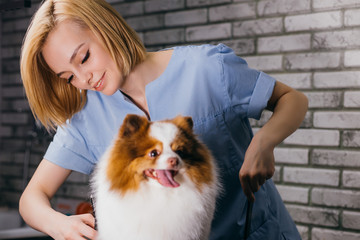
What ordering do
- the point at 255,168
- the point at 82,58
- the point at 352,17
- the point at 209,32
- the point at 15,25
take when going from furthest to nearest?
the point at 15,25 < the point at 209,32 < the point at 352,17 < the point at 82,58 < the point at 255,168

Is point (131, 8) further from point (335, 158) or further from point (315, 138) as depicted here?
point (335, 158)

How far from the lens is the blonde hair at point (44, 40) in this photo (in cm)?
70

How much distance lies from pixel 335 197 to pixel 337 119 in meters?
0.33

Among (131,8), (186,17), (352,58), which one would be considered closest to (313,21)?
(352,58)

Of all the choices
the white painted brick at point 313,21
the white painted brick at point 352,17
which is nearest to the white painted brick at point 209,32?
the white painted brick at point 313,21

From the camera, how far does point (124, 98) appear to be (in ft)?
2.43

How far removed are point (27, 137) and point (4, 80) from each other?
0.41 meters

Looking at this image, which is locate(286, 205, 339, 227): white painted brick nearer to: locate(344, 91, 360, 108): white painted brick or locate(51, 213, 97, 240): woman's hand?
locate(344, 91, 360, 108): white painted brick

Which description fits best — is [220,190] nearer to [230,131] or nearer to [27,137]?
[230,131]

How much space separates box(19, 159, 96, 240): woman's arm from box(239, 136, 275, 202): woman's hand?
268 mm

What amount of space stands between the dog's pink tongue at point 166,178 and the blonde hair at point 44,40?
0.32m

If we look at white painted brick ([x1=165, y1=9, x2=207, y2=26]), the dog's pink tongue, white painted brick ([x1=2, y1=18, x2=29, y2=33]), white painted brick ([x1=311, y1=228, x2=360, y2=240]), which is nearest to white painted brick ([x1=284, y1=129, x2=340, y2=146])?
white painted brick ([x1=311, y1=228, x2=360, y2=240])

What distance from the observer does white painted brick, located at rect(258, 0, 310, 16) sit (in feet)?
5.01

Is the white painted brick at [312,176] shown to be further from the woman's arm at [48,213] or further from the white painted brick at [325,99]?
the woman's arm at [48,213]
